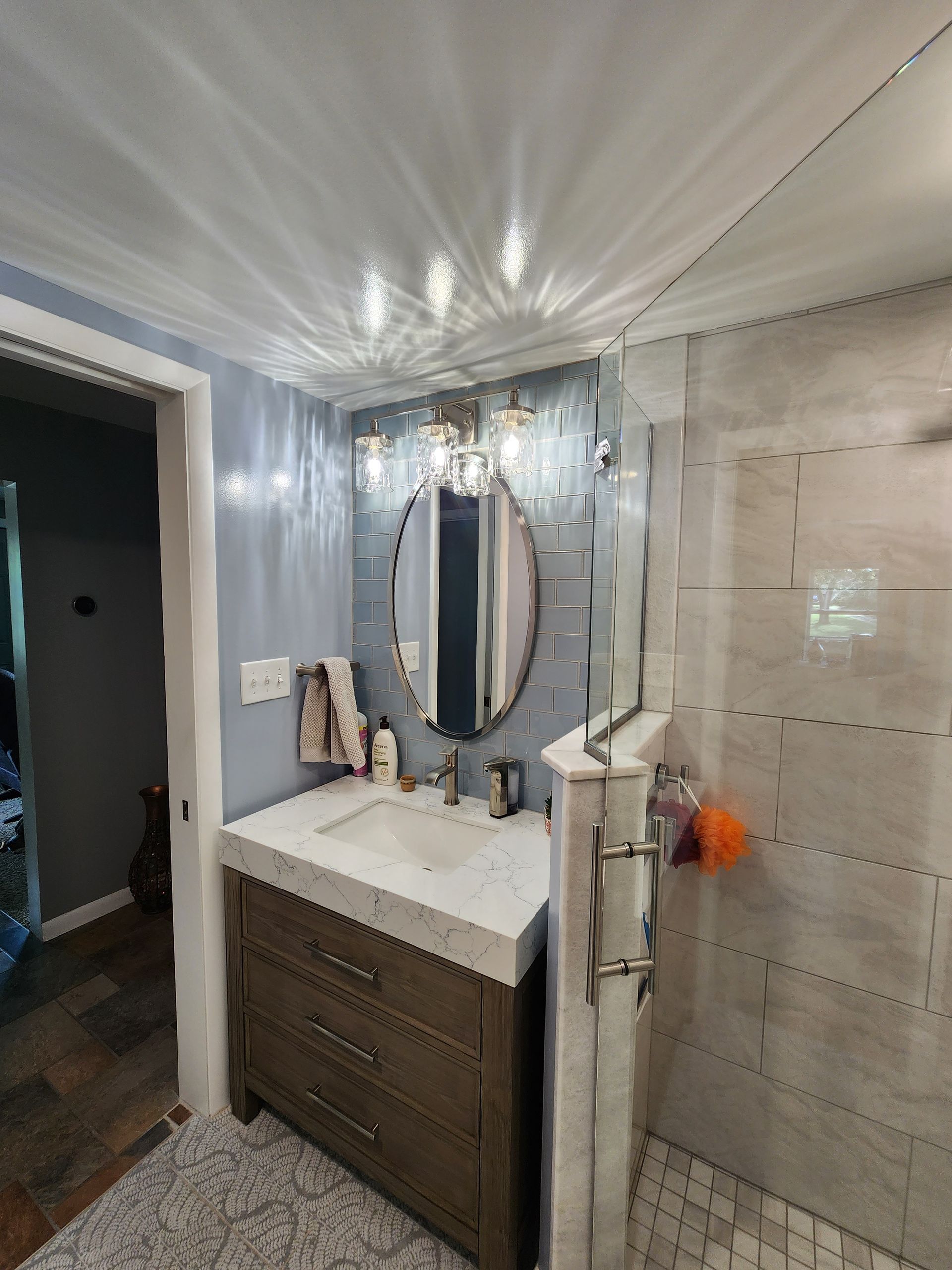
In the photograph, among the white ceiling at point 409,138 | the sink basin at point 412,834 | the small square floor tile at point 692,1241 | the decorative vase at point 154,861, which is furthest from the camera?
the decorative vase at point 154,861

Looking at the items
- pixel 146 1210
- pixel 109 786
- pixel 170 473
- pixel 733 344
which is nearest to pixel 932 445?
pixel 733 344

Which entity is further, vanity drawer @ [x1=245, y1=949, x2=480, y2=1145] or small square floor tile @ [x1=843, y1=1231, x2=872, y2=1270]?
vanity drawer @ [x1=245, y1=949, x2=480, y2=1145]

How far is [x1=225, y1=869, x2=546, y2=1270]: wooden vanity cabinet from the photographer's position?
1.13m

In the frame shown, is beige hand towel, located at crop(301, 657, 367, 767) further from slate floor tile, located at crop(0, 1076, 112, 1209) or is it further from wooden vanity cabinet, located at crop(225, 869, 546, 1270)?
slate floor tile, located at crop(0, 1076, 112, 1209)

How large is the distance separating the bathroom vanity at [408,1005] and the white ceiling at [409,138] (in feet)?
4.45

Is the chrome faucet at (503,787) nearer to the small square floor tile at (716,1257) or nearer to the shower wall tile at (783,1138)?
the shower wall tile at (783,1138)

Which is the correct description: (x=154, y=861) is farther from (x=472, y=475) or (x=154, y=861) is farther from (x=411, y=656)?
(x=472, y=475)

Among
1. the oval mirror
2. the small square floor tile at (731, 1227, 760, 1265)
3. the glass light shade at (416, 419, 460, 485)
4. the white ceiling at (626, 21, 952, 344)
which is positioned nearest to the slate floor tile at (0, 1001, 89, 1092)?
the oval mirror

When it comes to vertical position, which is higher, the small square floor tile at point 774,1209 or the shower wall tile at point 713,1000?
the shower wall tile at point 713,1000

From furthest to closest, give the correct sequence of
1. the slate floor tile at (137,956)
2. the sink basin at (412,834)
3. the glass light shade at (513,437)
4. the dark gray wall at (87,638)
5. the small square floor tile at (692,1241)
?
the dark gray wall at (87,638) → the slate floor tile at (137,956) → the sink basin at (412,834) → the glass light shade at (513,437) → the small square floor tile at (692,1241)

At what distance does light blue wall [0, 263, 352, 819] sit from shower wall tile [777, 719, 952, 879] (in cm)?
144

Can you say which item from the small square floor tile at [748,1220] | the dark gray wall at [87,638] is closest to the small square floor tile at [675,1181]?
the small square floor tile at [748,1220]

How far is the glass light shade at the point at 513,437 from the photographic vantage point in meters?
1.51

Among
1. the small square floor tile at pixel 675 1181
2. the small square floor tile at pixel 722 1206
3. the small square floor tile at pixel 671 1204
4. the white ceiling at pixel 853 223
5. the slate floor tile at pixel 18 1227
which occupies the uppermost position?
the white ceiling at pixel 853 223
